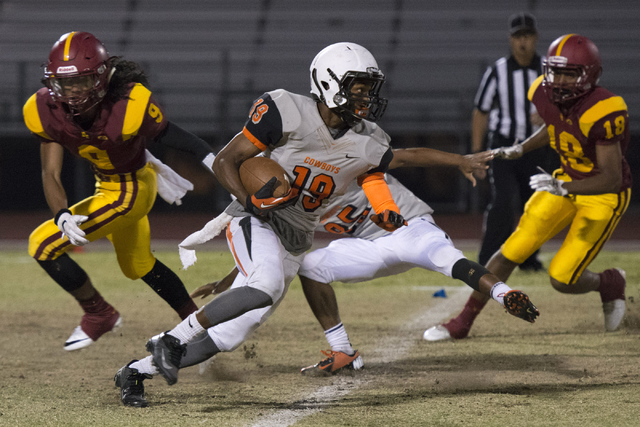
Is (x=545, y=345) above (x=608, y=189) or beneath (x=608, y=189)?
beneath

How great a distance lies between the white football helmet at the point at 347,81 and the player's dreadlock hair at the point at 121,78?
1.21 m

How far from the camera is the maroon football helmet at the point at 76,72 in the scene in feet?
12.2

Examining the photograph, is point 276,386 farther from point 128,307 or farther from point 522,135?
point 522,135

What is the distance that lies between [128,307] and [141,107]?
2263 millimetres

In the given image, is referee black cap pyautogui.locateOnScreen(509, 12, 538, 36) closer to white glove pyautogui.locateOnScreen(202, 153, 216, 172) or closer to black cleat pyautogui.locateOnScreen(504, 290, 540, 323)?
white glove pyautogui.locateOnScreen(202, 153, 216, 172)

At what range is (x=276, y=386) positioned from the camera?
345 centimetres

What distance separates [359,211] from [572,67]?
135 cm

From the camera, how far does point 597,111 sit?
3992 mm

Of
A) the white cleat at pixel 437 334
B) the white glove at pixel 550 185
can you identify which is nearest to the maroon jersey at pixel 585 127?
the white glove at pixel 550 185

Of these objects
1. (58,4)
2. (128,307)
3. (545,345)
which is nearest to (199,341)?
(545,345)

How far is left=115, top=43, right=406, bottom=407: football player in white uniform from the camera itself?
3.08 m

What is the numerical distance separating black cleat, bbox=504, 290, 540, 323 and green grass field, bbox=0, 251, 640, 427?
13.9 inches

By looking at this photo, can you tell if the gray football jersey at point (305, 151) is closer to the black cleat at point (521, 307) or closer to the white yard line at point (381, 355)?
the white yard line at point (381, 355)

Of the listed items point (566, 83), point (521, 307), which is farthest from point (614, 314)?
point (521, 307)
